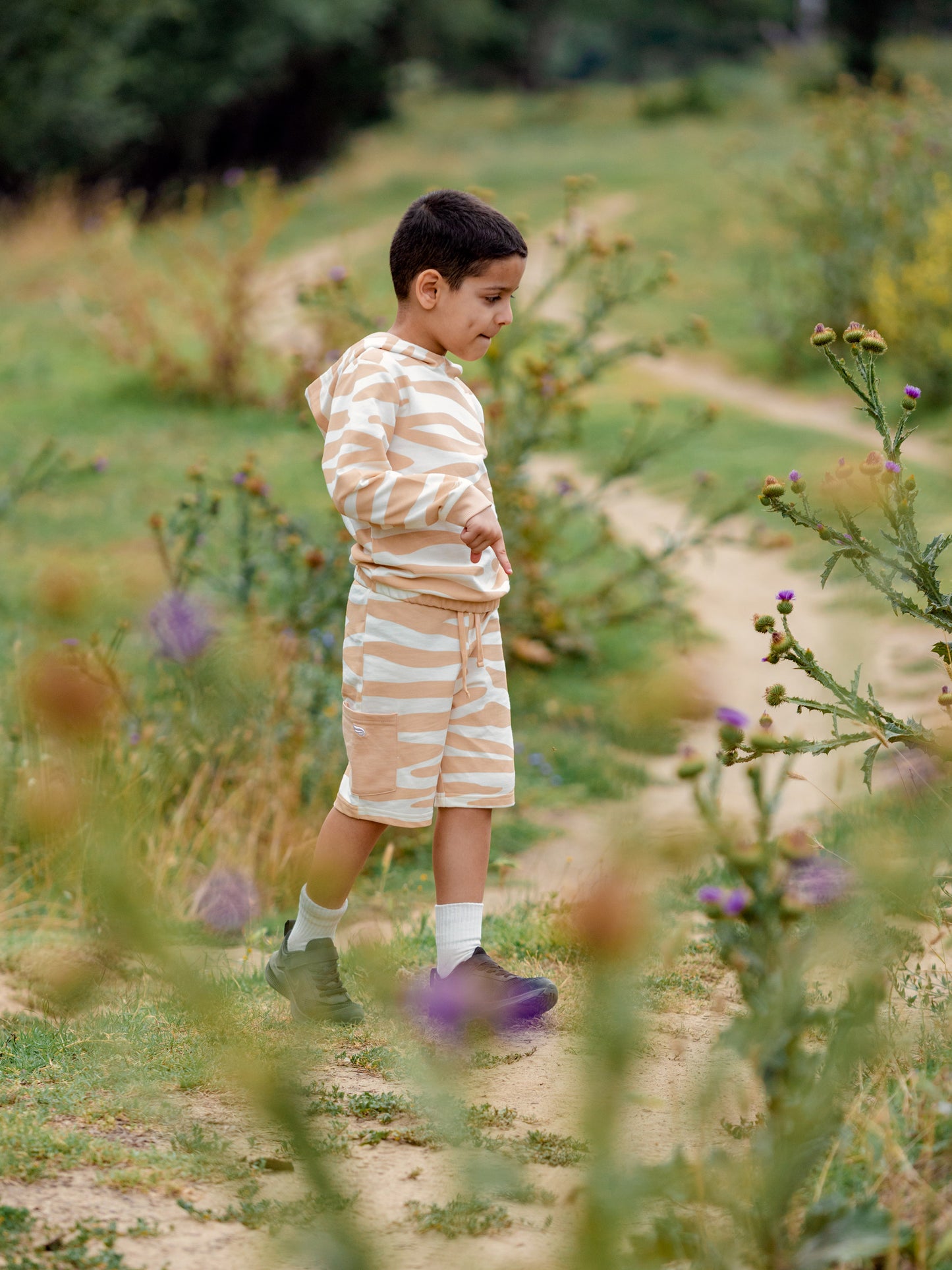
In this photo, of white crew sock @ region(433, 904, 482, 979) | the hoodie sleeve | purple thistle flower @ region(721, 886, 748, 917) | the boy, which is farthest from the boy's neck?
purple thistle flower @ region(721, 886, 748, 917)

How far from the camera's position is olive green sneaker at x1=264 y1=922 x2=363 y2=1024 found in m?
2.40

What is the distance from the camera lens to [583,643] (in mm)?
5605

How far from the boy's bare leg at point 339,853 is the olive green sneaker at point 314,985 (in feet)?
0.30

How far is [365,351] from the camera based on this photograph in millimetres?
2393

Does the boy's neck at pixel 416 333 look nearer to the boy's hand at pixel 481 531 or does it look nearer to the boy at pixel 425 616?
the boy at pixel 425 616

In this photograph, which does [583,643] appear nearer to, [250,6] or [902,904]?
[902,904]

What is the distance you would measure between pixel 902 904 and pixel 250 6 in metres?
21.2

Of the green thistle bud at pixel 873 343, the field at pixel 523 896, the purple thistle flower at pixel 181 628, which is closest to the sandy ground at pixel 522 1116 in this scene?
the field at pixel 523 896

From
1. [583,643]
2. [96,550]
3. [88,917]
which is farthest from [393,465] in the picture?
[96,550]

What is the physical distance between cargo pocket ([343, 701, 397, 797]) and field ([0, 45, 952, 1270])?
0.86ft

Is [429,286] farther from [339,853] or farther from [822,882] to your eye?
[822,882]

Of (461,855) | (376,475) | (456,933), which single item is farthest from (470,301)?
(456,933)

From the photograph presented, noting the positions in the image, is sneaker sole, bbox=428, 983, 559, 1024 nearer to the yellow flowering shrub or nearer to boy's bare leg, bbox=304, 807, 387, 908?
boy's bare leg, bbox=304, 807, 387, 908

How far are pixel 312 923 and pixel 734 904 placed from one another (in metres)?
1.28
